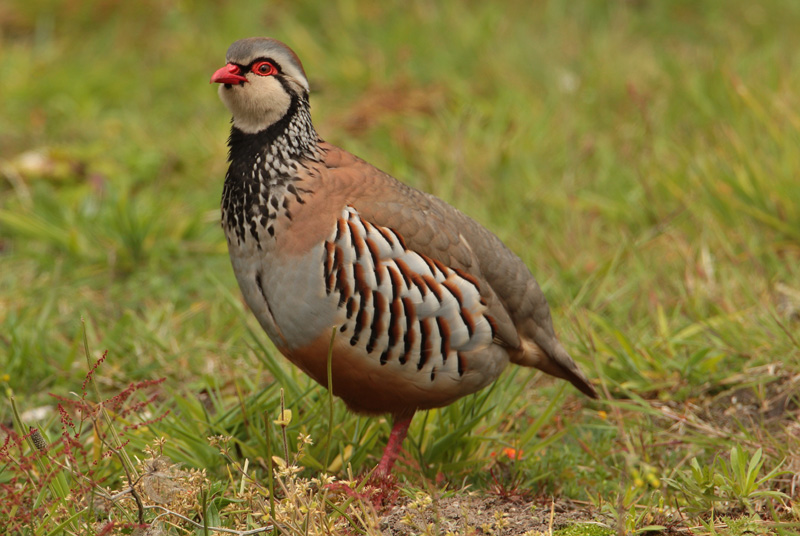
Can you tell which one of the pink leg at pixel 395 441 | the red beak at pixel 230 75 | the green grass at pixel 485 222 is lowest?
the pink leg at pixel 395 441

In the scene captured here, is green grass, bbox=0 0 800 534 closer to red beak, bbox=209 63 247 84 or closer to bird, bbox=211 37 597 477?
bird, bbox=211 37 597 477

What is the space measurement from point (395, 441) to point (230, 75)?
1395 millimetres

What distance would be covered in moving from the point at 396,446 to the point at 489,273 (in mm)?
711

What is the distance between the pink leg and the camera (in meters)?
3.36

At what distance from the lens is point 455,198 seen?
222 inches

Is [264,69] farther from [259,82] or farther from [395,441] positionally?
[395,441]

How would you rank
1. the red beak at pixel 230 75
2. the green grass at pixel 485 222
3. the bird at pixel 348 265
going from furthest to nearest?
the green grass at pixel 485 222 → the red beak at pixel 230 75 → the bird at pixel 348 265

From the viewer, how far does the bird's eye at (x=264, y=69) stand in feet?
10.9

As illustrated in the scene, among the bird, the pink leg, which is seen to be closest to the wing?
the bird

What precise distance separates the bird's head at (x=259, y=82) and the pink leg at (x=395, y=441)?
45.1 inches

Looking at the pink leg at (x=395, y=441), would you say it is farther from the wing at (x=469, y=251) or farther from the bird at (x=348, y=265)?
the wing at (x=469, y=251)

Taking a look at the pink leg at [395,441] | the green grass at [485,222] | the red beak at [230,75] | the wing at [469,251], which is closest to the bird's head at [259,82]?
the red beak at [230,75]

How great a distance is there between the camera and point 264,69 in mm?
3338

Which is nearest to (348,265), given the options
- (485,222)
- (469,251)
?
(469,251)
